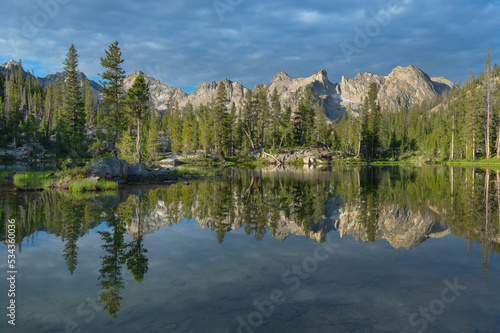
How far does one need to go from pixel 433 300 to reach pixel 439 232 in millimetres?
7427

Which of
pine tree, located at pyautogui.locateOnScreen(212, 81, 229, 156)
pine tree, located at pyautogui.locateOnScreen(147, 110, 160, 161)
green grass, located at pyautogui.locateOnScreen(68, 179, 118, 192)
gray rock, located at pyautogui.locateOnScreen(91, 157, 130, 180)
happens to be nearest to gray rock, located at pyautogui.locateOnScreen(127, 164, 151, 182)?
gray rock, located at pyautogui.locateOnScreen(91, 157, 130, 180)

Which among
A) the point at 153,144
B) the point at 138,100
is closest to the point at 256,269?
the point at 138,100

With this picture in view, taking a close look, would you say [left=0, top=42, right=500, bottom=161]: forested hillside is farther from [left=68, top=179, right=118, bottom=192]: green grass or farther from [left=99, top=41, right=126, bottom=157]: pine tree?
[left=68, top=179, right=118, bottom=192]: green grass

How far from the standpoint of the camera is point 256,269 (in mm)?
9328

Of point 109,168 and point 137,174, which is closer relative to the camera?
point 109,168

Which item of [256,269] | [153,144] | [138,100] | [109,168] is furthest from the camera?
[153,144]

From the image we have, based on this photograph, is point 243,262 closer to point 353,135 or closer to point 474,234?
point 474,234

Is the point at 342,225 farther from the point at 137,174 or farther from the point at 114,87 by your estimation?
the point at 114,87

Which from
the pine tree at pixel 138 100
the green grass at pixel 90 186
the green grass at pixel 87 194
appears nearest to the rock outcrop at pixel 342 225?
the green grass at pixel 87 194

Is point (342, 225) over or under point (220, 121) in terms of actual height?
under

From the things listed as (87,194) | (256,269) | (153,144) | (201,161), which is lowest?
(256,269)

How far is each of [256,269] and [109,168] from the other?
27913mm

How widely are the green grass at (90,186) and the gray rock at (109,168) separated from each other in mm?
1736

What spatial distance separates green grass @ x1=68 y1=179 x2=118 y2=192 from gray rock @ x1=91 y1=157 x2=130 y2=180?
1.74m
